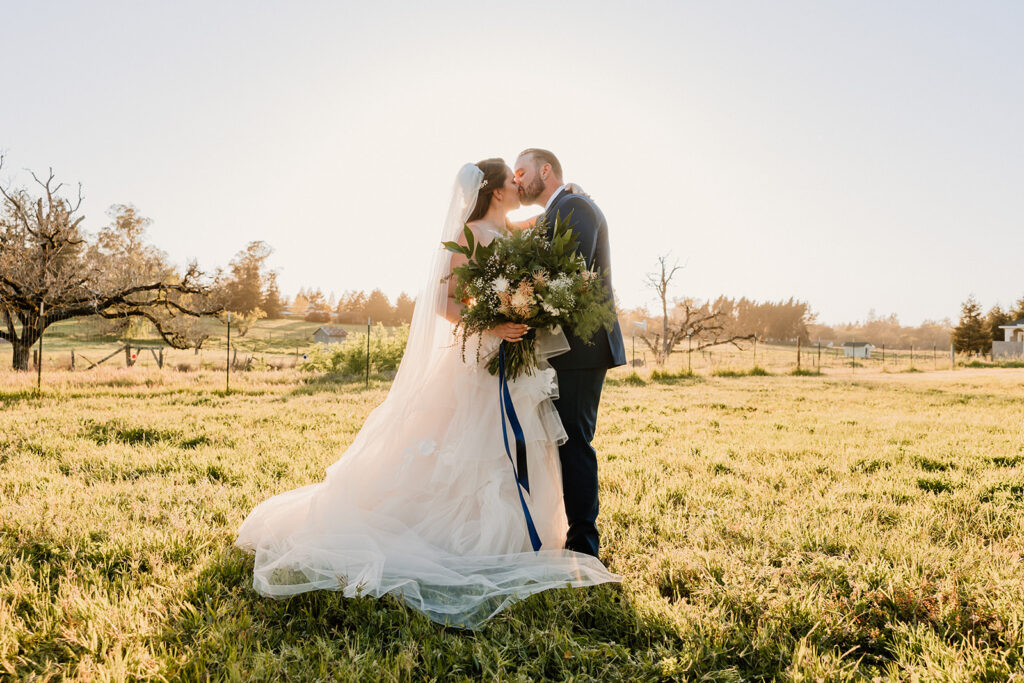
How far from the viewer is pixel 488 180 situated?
364cm

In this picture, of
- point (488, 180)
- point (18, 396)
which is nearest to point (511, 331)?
point (488, 180)

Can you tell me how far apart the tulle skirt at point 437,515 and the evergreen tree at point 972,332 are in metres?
50.0

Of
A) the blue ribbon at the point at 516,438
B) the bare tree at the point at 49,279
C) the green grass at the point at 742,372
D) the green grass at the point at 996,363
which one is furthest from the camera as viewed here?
the green grass at the point at 996,363

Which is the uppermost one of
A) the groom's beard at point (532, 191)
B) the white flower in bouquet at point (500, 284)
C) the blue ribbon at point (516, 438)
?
the groom's beard at point (532, 191)

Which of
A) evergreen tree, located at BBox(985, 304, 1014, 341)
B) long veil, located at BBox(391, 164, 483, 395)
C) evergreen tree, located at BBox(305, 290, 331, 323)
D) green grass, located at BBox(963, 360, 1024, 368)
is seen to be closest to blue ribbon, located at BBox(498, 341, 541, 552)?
long veil, located at BBox(391, 164, 483, 395)

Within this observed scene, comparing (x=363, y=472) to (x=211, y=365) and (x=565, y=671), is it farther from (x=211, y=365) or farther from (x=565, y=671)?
(x=211, y=365)

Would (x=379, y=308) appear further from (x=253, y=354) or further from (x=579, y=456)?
(x=579, y=456)

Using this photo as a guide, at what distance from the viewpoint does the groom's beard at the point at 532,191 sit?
11.5ft

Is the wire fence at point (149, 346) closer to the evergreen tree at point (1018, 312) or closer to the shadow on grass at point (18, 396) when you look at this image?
the shadow on grass at point (18, 396)

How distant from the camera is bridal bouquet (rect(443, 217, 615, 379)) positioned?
2855 mm

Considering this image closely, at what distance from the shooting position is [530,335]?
321cm

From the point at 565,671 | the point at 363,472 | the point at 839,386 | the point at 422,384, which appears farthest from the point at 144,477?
the point at 839,386

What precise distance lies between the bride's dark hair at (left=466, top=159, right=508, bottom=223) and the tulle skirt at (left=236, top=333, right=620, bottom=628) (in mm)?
1116

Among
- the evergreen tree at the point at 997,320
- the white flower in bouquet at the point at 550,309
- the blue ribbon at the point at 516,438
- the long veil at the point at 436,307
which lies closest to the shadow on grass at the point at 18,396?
the long veil at the point at 436,307
